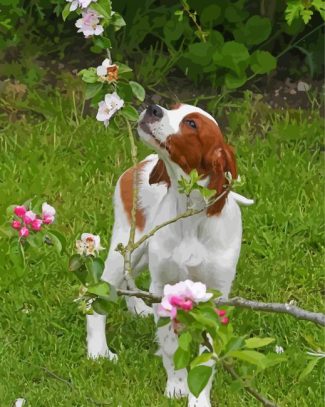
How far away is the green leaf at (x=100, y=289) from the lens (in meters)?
2.82

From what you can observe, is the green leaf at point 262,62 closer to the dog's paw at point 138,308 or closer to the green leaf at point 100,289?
the dog's paw at point 138,308

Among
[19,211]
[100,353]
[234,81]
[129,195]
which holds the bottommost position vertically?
[234,81]

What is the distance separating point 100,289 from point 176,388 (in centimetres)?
123

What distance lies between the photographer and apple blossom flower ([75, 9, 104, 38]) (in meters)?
3.42

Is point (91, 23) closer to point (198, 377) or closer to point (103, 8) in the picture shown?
point (103, 8)

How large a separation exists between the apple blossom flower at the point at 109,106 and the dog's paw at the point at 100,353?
120 centimetres

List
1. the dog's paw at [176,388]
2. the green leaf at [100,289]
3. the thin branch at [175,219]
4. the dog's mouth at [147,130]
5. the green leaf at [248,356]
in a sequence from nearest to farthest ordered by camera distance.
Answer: the green leaf at [248,356], the green leaf at [100,289], the thin branch at [175,219], the dog's mouth at [147,130], the dog's paw at [176,388]

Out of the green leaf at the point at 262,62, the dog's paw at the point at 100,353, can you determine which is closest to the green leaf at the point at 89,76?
the dog's paw at the point at 100,353

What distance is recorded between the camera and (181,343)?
2396 millimetres

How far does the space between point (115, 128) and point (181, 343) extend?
4.25ft

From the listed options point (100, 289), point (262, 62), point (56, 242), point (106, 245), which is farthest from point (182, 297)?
point (262, 62)

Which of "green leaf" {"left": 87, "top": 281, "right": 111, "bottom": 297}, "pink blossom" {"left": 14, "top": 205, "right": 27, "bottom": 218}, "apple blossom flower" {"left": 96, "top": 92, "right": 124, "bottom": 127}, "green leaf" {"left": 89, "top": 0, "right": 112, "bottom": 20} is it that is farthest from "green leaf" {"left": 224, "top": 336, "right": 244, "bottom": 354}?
"green leaf" {"left": 89, "top": 0, "right": 112, "bottom": 20}

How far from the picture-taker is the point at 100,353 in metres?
4.25

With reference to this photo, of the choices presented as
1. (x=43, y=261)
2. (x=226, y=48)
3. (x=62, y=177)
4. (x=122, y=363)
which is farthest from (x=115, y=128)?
(x=226, y=48)
